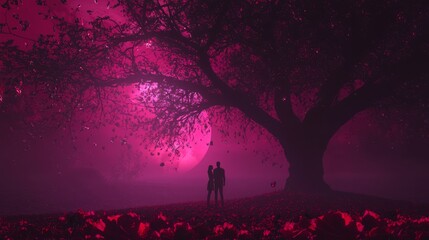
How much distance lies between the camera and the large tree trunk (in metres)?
24.5

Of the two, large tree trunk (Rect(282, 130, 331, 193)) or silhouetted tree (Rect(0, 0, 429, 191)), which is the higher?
silhouetted tree (Rect(0, 0, 429, 191))

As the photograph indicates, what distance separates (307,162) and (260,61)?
20.5 feet

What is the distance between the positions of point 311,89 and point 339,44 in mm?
6332

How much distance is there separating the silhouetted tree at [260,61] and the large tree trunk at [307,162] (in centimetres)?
6

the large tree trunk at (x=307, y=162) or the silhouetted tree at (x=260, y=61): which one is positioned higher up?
the silhouetted tree at (x=260, y=61)

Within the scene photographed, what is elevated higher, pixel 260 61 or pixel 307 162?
pixel 260 61

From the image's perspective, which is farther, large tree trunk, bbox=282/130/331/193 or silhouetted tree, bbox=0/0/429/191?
large tree trunk, bbox=282/130/331/193

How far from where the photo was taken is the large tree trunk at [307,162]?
80.5 ft

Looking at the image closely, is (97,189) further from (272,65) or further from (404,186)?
(272,65)

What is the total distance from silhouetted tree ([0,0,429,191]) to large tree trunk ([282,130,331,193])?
0.18 ft

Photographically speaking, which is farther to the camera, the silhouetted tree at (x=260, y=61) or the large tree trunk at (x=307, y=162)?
the large tree trunk at (x=307, y=162)

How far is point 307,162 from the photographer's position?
24.6 meters

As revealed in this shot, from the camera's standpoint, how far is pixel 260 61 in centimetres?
2491

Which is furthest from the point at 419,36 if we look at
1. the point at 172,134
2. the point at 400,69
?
the point at 172,134
